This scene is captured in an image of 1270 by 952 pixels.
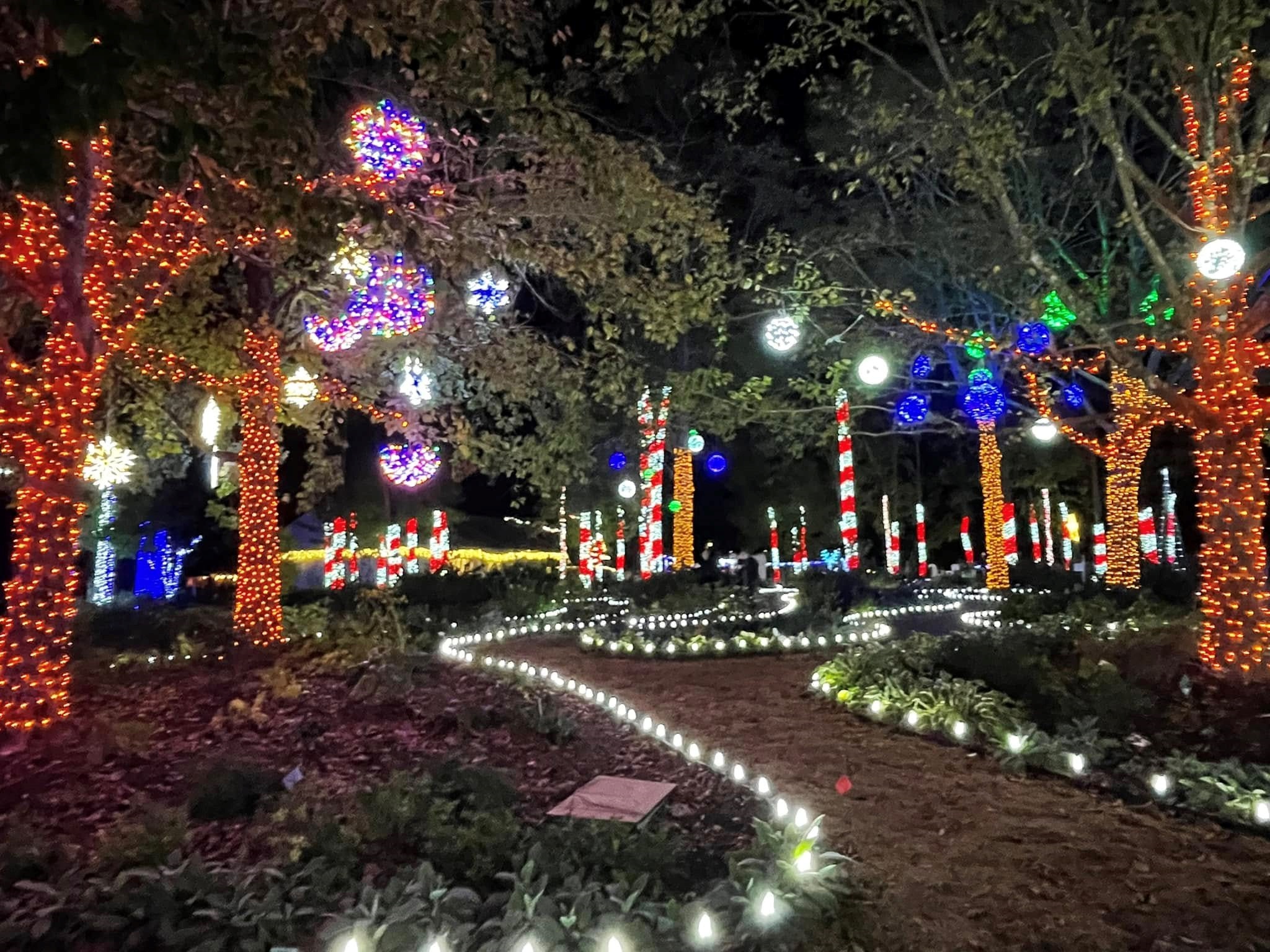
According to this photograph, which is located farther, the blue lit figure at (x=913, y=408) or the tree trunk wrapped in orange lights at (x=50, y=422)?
the blue lit figure at (x=913, y=408)

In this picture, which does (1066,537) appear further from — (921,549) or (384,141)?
(384,141)

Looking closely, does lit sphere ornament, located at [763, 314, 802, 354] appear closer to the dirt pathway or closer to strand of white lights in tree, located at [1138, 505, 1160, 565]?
the dirt pathway

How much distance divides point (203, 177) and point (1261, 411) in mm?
9389

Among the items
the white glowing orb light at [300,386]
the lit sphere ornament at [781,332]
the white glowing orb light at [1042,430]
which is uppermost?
the lit sphere ornament at [781,332]

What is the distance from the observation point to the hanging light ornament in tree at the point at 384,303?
9570 mm

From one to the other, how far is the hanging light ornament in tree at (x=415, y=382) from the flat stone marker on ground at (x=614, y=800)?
7.35 meters

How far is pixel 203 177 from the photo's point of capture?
236 inches

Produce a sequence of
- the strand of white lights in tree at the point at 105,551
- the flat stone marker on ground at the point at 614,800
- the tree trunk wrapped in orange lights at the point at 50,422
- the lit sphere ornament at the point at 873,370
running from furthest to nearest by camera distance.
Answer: the strand of white lights in tree at the point at 105,551
the lit sphere ornament at the point at 873,370
the tree trunk wrapped in orange lights at the point at 50,422
the flat stone marker on ground at the point at 614,800

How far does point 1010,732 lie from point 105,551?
91.6 feet

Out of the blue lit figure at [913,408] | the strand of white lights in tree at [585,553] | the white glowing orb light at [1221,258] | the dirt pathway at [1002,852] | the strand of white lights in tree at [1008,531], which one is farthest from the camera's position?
the strand of white lights in tree at [585,553]

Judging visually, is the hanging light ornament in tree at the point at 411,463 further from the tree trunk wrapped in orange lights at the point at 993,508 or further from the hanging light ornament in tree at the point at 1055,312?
the tree trunk wrapped in orange lights at the point at 993,508

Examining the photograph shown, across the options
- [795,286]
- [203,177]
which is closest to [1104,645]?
[795,286]

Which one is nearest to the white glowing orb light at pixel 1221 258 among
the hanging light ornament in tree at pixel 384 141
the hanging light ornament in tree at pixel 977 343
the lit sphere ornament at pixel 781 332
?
the hanging light ornament in tree at pixel 977 343

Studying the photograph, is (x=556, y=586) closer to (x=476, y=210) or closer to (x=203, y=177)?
(x=476, y=210)
